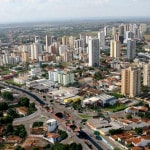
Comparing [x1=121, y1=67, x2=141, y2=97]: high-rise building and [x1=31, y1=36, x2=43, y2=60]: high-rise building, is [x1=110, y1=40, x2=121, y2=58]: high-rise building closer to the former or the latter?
[x1=31, y1=36, x2=43, y2=60]: high-rise building

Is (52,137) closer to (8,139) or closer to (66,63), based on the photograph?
(8,139)

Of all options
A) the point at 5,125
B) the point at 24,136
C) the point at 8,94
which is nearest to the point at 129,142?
the point at 24,136

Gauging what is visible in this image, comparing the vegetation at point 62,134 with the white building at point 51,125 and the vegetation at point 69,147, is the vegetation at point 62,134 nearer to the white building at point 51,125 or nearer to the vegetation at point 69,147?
the white building at point 51,125

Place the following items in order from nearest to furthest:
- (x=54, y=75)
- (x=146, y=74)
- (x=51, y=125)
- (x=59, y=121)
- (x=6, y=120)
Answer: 1. (x=51, y=125)
2. (x=6, y=120)
3. (x=59, y=121)
4. (x=146, y=74)
5. (x=54, y=75)

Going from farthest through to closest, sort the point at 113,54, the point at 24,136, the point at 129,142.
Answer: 1. the point at 113,54
2. the point at 24,136
3. the point at 129,142

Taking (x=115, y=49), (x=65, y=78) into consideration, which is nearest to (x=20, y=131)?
(x=65, y=78)

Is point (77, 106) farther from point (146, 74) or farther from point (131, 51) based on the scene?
point (131, 51)

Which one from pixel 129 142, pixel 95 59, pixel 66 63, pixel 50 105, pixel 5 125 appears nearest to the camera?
pixel 129 142
